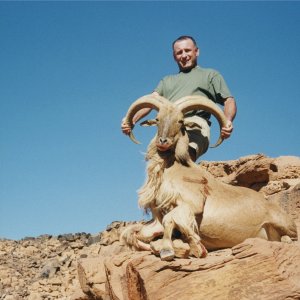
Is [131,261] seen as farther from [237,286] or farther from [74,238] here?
[74,238]

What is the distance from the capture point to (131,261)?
525 centimetres

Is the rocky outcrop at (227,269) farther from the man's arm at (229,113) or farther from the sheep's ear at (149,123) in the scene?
the sheep's ear at (149,123)

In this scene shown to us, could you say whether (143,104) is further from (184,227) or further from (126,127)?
(184,227)

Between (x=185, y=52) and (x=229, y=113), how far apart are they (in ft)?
3.31

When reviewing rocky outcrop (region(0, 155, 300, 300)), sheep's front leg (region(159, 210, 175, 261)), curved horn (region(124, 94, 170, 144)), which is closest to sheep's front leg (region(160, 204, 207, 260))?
sheep's front leg (region(159, 210, 175, 261))

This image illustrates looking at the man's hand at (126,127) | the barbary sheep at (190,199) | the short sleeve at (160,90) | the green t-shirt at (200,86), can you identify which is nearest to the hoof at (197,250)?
the barbary sheep at (190,199)

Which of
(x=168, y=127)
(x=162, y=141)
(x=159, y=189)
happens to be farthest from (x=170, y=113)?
(x=159, y=189)

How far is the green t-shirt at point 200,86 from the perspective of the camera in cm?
665

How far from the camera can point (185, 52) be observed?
6805 millimetres

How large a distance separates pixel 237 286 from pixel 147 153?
1934 mm

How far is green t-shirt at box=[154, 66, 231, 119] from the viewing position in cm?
665

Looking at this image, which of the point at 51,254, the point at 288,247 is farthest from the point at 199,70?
the point at 51,254

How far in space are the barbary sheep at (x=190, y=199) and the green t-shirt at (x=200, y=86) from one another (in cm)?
57

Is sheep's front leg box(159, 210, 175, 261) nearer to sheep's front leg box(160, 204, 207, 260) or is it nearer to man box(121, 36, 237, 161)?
sheep's front leg box(160, 204, 207, 260)
